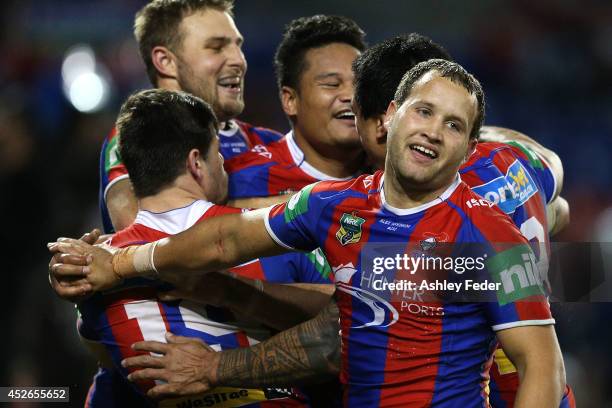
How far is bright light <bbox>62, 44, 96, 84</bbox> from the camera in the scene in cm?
910

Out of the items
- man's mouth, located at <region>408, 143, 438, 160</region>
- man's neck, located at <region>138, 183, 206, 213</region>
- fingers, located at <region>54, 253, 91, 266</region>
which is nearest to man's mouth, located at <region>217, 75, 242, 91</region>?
man's neck, located at <region>138, 183, 206, 213</region>

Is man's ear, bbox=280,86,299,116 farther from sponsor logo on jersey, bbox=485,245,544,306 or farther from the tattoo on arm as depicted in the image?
sponsor logo on jersey, bbox=485,245,544,306

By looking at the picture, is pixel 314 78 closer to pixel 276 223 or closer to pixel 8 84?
pixel 276 223

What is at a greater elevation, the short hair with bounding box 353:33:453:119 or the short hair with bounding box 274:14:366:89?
the short hair with bounding box 274:14:366:89

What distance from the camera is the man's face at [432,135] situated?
3.27 m

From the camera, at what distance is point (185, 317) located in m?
3.96

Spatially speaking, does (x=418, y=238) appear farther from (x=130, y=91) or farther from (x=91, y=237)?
(x=130, y=91)

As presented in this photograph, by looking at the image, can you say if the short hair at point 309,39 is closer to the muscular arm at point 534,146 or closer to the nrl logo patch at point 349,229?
the muscular arm at point 534,146

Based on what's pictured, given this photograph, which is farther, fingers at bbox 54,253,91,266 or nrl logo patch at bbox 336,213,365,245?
fingers at bbox 54,253,91,266

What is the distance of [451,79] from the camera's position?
3.35m

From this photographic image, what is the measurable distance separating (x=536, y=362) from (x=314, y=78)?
2.25 meters

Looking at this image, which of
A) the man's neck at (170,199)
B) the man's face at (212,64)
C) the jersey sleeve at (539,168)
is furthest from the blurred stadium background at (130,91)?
the man's face at (212,64)

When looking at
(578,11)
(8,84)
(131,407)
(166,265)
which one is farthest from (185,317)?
(578,11)

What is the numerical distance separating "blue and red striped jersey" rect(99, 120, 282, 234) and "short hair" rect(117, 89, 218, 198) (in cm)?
51
